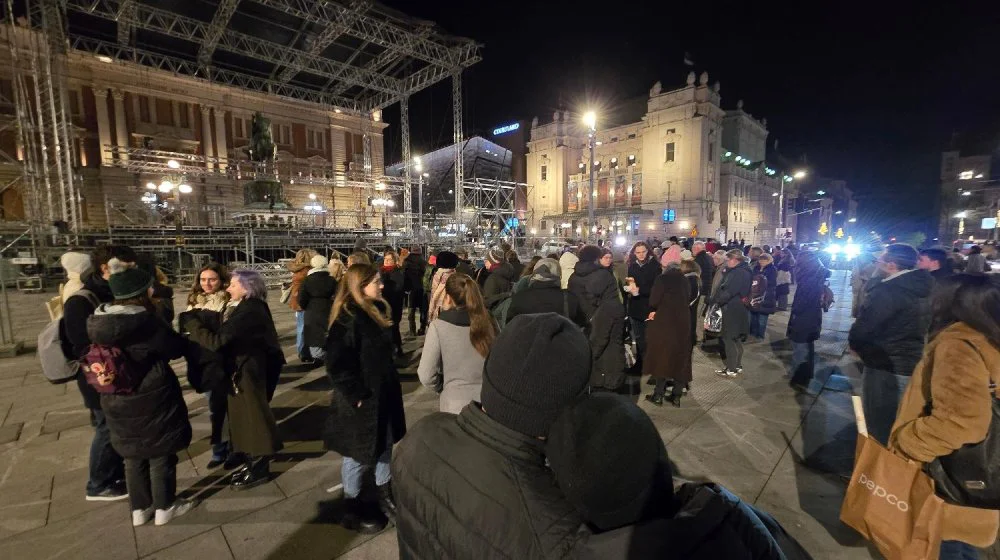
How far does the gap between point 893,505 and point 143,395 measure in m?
4.54

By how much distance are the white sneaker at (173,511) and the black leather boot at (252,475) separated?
32 cm

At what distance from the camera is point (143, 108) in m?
27.7

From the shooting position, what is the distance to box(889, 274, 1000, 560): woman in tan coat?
208 centimetres

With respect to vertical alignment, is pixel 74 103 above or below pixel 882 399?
above

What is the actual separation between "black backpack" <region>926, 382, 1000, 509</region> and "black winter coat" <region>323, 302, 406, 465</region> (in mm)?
3180

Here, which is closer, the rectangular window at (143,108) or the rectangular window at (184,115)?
the rectangular window at (143,108)

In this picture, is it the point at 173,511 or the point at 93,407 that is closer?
the point at 173,511

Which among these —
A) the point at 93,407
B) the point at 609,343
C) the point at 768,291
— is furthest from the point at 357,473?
the point at 768,291

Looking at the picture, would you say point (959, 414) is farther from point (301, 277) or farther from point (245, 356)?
point (301, 277)

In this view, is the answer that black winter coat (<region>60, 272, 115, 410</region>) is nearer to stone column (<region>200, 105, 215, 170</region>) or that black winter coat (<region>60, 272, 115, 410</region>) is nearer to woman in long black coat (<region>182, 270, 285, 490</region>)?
woman in long black coat (<region>182, 270, 285, 490</region>)

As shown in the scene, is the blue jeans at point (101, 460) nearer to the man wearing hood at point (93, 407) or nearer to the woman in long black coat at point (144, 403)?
the man wearing hood at point (93, 407)

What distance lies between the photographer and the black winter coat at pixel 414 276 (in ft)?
28.1

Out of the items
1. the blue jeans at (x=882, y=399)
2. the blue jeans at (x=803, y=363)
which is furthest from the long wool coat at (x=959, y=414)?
the blue jeans at (x=803, y=363)

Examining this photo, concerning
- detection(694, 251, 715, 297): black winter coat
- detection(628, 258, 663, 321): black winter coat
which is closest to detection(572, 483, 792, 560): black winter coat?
detection(628, 258, 663, 321): black winter coat
